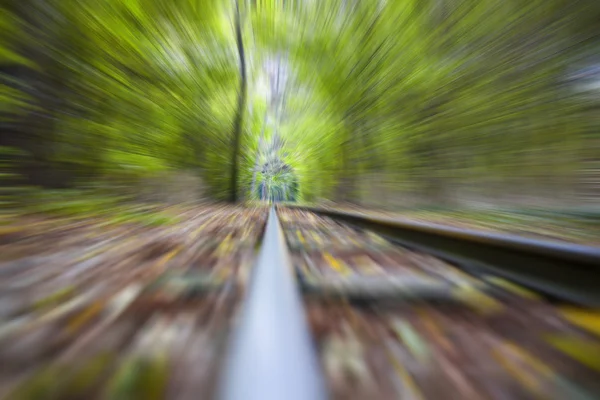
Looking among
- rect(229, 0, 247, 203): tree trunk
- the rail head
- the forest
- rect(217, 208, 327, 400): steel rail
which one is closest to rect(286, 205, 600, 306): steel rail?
the rail head

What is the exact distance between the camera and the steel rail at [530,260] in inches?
17.0

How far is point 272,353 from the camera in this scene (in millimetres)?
259

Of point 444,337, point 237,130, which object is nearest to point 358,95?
point 237,130

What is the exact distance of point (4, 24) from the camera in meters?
0.88

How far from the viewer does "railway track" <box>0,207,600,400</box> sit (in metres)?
0.23

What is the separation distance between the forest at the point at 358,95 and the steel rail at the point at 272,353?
1158 mm

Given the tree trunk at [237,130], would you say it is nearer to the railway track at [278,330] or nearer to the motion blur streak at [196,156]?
the motion blur streak at [196,156]

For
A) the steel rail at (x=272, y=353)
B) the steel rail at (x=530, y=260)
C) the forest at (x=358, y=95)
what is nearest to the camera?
the steel rail at (x=272, y=353)

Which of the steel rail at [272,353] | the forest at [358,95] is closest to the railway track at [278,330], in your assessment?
the steel rail at [272,353]

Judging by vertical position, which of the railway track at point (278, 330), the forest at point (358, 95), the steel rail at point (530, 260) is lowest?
the railway track at point (278, 330)

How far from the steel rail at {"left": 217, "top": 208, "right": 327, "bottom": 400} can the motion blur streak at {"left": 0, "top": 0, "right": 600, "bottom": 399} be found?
0.07 feet

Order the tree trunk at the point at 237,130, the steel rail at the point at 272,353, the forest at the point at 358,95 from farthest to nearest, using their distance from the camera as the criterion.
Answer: the tree trunk at the point at 237,130 → the forest at the point at 358,95 → the steel rail at the point at 272,353

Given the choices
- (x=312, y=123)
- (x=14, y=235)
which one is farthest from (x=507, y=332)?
(x=312, y=123)

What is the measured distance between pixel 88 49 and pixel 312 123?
5.66 m
